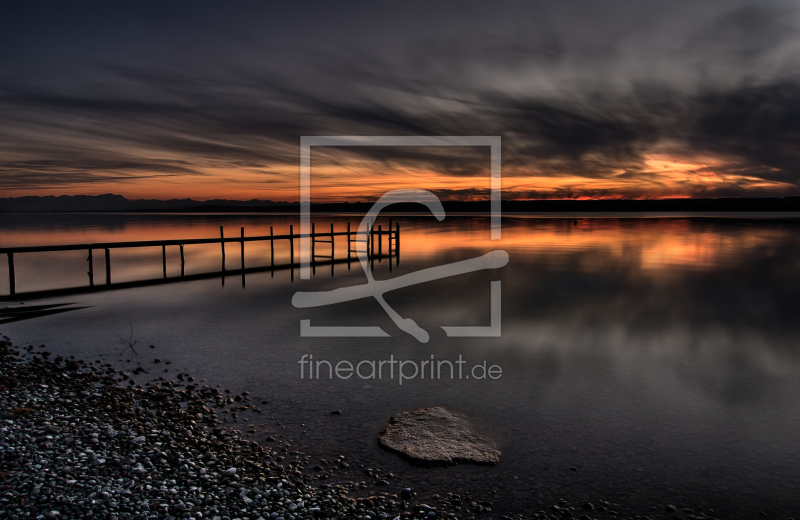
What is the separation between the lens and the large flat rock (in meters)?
5.92

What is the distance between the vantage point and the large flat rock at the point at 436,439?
592 cm

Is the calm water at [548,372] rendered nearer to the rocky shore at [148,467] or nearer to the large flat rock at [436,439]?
the large flat rock at [436,439]

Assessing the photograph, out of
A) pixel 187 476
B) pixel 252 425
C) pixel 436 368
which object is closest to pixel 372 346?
pixel 436 368

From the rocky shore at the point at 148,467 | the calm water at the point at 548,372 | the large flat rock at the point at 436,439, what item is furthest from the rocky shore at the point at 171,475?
the large flat rock at the point at 436,439

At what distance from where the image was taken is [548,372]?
936 centimetres

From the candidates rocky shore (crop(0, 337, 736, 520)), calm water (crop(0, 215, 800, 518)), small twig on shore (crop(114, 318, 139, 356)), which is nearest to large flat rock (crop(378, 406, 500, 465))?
calm water (crop(0, 215, 800, 518))

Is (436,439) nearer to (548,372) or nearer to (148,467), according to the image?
(148,467)

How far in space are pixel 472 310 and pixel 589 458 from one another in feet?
30.2

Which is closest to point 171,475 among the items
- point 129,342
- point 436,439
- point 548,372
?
point 436,439

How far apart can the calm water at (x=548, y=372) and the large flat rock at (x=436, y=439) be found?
0.69ft

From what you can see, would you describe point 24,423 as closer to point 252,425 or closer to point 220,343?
point 252,425

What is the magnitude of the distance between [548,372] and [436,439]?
12.8 feet

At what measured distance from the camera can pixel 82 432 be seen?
238 inches

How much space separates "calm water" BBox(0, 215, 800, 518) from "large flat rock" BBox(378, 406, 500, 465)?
0.21 meters
